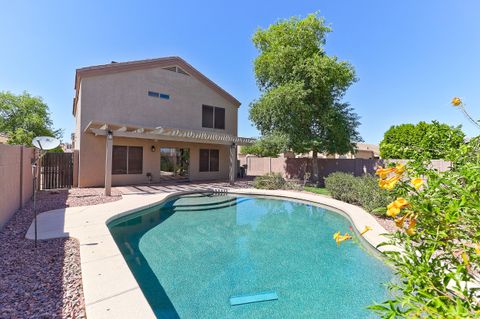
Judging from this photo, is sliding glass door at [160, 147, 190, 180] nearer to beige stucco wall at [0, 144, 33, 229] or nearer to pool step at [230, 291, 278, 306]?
beige stucco wall at [0, 144, 33, 229]

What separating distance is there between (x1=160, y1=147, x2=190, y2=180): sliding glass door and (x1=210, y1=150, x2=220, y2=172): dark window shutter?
6.54 feet

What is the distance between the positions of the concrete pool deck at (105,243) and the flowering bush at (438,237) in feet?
0.83

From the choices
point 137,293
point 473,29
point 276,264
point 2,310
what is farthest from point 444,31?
point 2,310

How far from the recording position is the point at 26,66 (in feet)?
61.8

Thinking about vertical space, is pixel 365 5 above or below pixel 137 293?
above

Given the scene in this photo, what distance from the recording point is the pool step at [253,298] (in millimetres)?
4188

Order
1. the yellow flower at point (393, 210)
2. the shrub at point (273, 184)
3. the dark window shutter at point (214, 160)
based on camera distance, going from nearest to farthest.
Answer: the yellow flower at point (393, 210) < the shrub at point (273, 184) < the dark window shutter at point (214, 160)

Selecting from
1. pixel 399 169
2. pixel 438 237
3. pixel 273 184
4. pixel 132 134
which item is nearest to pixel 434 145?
pixel 399 169

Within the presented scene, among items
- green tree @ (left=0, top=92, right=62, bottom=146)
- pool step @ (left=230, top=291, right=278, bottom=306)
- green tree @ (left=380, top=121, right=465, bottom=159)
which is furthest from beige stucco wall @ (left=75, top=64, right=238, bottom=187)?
green tree @ (left=0, top=92, right=62, bottom=146)

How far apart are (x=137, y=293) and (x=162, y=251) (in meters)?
2.92

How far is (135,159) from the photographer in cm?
1588

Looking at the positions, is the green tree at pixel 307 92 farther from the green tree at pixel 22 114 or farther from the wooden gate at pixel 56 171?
the green tree at pixel 22 114

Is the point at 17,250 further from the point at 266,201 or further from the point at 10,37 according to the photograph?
the point at 10,37

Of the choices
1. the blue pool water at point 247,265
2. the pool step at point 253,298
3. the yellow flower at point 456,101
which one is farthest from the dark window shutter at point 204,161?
the yellow flower at point 456,101
